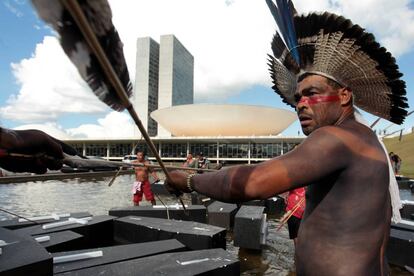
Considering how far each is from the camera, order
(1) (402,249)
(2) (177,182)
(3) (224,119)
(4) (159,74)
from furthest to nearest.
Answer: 1. (4) (159,74)
2. (3) (224,119)
3. (1) (402,249)
4. (2) (177,182)

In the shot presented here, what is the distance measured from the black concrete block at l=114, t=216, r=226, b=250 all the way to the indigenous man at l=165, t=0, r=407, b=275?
3.06m

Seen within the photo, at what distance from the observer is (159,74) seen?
341 ft

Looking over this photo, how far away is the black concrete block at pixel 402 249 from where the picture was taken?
4.89 m

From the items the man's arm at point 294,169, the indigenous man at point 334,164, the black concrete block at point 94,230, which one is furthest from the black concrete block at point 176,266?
the black concrete block at point 94,230

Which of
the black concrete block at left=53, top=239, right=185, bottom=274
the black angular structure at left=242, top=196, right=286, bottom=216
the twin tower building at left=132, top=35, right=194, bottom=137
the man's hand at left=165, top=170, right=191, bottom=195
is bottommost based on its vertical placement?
the black angular structure at left=242, top=196, right=286, bottom=216

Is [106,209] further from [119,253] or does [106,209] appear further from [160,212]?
[119,253]

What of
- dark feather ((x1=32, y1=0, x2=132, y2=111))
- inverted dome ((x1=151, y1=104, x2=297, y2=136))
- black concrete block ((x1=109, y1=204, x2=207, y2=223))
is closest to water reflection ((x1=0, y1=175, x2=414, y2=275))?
black concrete block ((x1=109, y1=204, x2=207, y2=223))

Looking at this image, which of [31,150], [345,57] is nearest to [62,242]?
[31,150]

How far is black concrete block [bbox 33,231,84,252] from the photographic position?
419 cm

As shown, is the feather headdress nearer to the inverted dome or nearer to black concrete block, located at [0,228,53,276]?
black concrete block, located at [0,228,53,276]

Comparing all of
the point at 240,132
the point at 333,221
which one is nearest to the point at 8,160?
the point at 333,221

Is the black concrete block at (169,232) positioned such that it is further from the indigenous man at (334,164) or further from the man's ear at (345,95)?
the man's ear at (345,95)

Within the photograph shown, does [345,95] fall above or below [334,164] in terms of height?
above

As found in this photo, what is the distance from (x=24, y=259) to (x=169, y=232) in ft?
8.41
